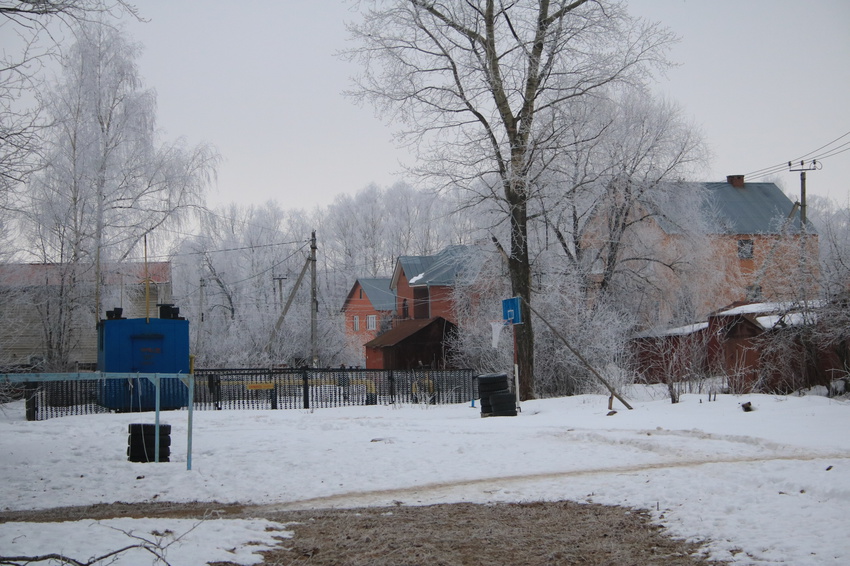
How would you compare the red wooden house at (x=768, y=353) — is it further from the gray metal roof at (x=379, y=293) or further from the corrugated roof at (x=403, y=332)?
the gray metal roof at (x=379, y=293)

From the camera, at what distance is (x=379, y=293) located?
59.3m

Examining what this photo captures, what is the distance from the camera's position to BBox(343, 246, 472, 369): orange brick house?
42094mm

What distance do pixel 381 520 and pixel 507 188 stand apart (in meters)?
15.9

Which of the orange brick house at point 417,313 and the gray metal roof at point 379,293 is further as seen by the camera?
the gray metal roof at point 379,293

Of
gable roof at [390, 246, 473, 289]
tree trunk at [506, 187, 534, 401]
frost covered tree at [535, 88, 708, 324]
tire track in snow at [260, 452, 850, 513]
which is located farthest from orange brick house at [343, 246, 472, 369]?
tire track in snow at [260, 452, 850, 513]

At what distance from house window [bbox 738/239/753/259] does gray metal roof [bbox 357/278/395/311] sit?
23.8 metres

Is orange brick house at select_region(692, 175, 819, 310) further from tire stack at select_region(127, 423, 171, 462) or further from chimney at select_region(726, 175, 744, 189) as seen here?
tire stack at select_region(127, 423, 171, 462)

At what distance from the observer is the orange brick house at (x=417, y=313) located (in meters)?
42.1

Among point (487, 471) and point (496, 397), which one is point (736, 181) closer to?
point (496, 397)

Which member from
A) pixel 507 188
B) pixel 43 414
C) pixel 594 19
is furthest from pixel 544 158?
pixel 43 414

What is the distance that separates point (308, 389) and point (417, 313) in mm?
23792

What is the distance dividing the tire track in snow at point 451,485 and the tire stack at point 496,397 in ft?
24.9

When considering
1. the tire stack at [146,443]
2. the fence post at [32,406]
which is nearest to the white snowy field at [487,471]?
the tire stack at [146,443]

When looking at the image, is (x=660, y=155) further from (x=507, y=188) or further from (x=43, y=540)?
(x=43, y=540)
